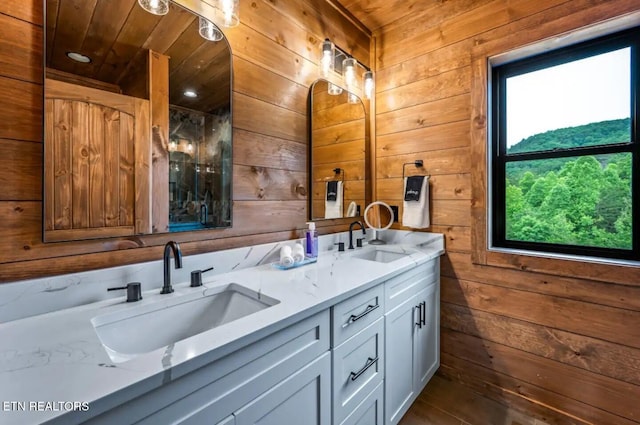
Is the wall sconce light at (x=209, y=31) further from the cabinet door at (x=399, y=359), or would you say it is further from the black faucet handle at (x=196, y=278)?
the cabinet door at (x=399, y=359)

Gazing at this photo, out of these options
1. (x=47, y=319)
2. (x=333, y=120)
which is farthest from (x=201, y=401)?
(x=333, y=120)

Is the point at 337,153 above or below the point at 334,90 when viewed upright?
below

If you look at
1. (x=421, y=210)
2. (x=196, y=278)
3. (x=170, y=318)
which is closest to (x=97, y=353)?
(x=170, y=318)

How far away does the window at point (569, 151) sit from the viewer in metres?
1.45

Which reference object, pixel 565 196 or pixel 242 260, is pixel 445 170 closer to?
pixel 565 196

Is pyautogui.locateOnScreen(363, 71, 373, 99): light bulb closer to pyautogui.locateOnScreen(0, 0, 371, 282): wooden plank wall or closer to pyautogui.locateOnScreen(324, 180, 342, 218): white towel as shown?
pyautogui.locateOnScreen(0, 0, 371, 282): wooden plank wall

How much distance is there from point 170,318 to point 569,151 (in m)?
2.10

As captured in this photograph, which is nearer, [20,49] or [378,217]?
[20,49]

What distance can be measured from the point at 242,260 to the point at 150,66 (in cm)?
89

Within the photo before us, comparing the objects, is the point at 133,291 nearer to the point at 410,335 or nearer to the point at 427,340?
the point at 410,335

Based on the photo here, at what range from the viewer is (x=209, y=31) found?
127 cm

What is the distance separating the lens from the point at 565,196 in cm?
160

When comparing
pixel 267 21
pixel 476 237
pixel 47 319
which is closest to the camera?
pixel 47 319
